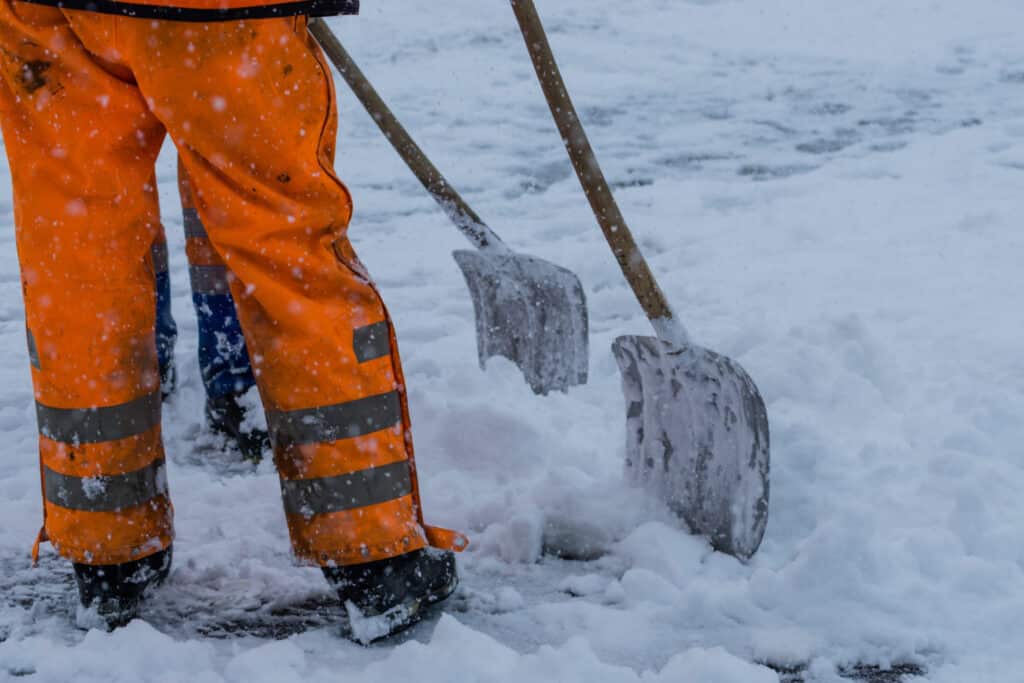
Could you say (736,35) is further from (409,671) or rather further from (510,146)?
(409,671)

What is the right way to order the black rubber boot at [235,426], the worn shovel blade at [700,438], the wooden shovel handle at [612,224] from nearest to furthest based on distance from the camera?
the worn shovel blade at [700,438], the wooden shovel handle at [612,224], the black rubber boot at [235,426]

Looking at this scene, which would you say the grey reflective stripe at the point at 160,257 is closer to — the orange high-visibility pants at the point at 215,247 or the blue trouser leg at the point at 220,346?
the blue trouser leg at the point at 220,346

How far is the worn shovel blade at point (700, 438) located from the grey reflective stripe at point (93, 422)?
3.13 feet

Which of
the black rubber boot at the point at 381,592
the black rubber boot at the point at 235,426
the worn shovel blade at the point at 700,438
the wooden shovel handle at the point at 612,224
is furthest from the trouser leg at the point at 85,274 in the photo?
the worn shovel blade at the point at 700,438

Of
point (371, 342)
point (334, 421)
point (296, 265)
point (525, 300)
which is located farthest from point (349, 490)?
point (525, 300)

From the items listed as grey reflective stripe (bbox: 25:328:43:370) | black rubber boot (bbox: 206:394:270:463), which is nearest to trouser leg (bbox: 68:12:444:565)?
grey reflective stripe (bbox: 25:328:43:370)

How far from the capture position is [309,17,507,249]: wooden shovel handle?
2723mm

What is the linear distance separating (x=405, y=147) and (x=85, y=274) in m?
1.18

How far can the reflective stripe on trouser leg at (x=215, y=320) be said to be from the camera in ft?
9.02

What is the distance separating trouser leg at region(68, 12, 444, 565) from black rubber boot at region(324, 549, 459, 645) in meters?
0.03

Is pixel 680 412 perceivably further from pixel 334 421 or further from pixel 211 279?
pixel 211 279

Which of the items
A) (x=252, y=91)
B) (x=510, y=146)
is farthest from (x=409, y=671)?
(x=510, y=146)

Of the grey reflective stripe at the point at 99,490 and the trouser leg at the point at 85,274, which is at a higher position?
the trouser leg at the point at 85,274

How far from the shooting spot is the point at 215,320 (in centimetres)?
277
